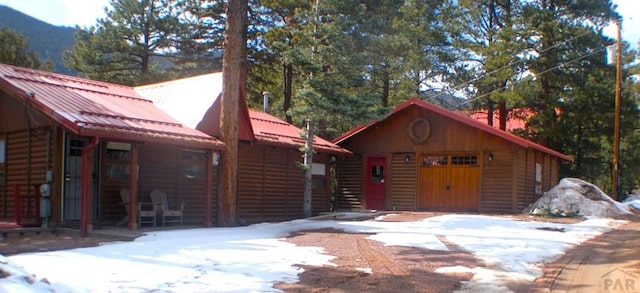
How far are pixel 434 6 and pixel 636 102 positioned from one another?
1109cm

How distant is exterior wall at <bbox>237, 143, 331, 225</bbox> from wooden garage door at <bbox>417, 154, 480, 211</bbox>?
151 inches

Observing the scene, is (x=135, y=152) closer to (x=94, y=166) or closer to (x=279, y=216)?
(x=94, y=166)

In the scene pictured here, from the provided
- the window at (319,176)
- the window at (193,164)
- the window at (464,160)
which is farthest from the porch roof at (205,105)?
the window at (464,160)

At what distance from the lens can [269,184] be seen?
17.9 meters

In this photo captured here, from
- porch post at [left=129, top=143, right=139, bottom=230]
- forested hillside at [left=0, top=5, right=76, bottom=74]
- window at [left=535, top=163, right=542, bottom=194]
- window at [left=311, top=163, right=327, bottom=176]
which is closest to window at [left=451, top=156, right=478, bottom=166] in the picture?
window at [left=535, top=163, right=542, bottom=194]

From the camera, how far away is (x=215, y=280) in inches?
280

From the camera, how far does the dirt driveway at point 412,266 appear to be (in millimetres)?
7215

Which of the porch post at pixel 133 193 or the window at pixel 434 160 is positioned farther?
the window at pixel 434 160

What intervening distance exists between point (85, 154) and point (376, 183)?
12.3 meters

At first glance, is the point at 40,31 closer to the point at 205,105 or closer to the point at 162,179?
the point at 205,105

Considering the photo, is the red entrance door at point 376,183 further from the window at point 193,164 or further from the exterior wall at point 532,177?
the window at point 193,164

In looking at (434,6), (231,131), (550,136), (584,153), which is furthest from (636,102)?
(231,131)

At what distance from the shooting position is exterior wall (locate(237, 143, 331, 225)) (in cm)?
1694

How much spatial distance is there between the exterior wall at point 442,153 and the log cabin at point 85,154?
25.8 ft
